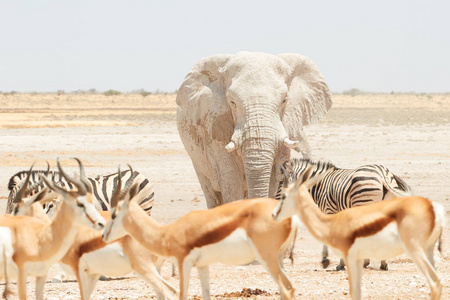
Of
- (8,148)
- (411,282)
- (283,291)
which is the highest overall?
(283,291)

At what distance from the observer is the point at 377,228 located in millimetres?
7785

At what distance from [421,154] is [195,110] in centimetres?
1748

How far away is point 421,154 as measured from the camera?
30.3 meters

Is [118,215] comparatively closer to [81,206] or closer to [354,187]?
[81,206]

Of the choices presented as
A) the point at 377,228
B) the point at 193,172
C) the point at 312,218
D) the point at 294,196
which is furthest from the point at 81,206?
the point at 193,172

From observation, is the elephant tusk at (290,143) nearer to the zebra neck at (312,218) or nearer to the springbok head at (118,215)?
the zebra neck at (312,218)

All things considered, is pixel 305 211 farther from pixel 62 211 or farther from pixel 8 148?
pixel 8 148

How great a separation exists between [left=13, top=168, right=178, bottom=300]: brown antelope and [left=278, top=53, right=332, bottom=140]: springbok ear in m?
6.50

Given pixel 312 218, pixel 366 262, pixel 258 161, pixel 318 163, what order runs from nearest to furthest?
pixel 312 218 → pixel 366 262 → pixel 318 163 → pixel 258 161

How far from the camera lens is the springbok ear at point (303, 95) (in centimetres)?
1464

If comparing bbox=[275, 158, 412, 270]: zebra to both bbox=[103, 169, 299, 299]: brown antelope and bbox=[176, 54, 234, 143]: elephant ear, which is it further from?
bbox=[103, 169, 299, 299]: brown antelope

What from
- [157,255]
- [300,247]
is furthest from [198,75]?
[157,255]

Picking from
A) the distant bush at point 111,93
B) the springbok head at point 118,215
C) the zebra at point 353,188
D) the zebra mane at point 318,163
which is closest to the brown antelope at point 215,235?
the springbok head at point 118,215

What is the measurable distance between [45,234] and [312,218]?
8.36ft
